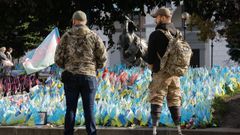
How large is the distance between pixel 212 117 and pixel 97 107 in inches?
73.6

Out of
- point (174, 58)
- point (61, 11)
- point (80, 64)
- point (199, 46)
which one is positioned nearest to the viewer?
point (80, 64)

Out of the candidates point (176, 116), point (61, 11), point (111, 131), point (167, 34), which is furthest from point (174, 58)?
point (61, 11)

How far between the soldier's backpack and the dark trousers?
38.5 inches

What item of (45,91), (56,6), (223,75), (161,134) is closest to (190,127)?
(161,134)

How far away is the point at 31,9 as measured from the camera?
18.7 metres

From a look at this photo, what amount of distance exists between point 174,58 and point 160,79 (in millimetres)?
333

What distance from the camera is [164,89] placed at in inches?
291

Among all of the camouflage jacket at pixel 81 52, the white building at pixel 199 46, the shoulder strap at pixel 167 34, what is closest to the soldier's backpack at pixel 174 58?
the shoulder strap at pixel 167 34

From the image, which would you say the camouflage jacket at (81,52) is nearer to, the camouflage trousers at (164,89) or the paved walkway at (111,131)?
the camouflage trousers at (164,89)

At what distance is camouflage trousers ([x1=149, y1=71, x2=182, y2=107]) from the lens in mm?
7387

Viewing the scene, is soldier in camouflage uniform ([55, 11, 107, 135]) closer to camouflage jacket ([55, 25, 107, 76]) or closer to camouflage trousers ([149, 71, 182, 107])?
camouflage jacket ([55, 25, 107, 76])

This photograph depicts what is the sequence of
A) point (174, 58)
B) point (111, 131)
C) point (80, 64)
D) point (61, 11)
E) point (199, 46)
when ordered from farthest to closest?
point (199, 46) < point (61, 11) < point (111, 131) < point (174, 58) < point (80, 64)

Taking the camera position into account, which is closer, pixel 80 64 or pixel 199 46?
pixel 80 64

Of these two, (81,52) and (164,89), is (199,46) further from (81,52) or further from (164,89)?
(81,52)
